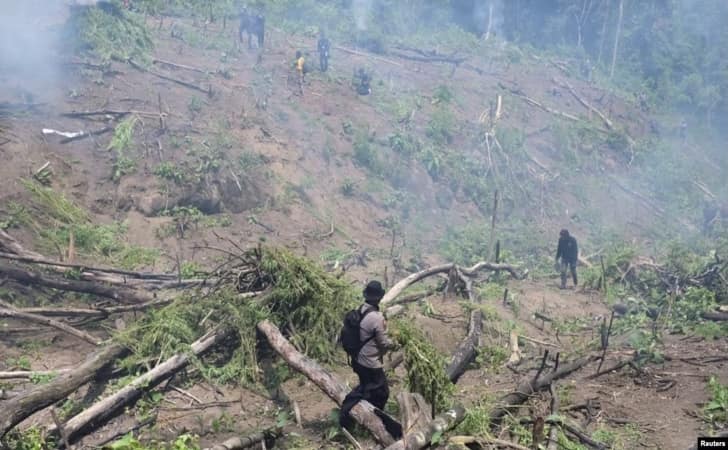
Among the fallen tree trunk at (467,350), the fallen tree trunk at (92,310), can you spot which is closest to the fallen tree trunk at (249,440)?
the fallen tree trunk at (467,350)

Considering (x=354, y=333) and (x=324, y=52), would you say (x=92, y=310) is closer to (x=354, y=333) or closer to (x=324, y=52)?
(x=354, y=333)

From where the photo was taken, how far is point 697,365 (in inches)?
346

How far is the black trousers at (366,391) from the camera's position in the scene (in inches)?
254

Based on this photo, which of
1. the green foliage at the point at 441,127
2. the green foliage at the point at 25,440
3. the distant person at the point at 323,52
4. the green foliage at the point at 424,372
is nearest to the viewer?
the green foliage at the point at 25,440

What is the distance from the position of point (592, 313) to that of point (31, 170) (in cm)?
1149


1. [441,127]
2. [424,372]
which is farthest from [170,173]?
[441,127]

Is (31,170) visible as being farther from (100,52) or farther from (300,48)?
(300,48)

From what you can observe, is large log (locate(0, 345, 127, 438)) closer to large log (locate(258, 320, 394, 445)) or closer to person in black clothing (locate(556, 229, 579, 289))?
large log (locate(258, 320, 394, 445))

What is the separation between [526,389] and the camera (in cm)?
735

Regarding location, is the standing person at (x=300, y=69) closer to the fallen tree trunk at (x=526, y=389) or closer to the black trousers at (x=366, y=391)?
the fallen tree trunk at (x=526, y=389)

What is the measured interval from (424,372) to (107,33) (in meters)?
17.1

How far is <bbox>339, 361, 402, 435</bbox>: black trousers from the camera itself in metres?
6.45

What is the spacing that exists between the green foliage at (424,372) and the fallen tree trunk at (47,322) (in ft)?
12.7

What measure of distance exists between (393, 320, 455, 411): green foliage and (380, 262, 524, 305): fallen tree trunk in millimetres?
2939
